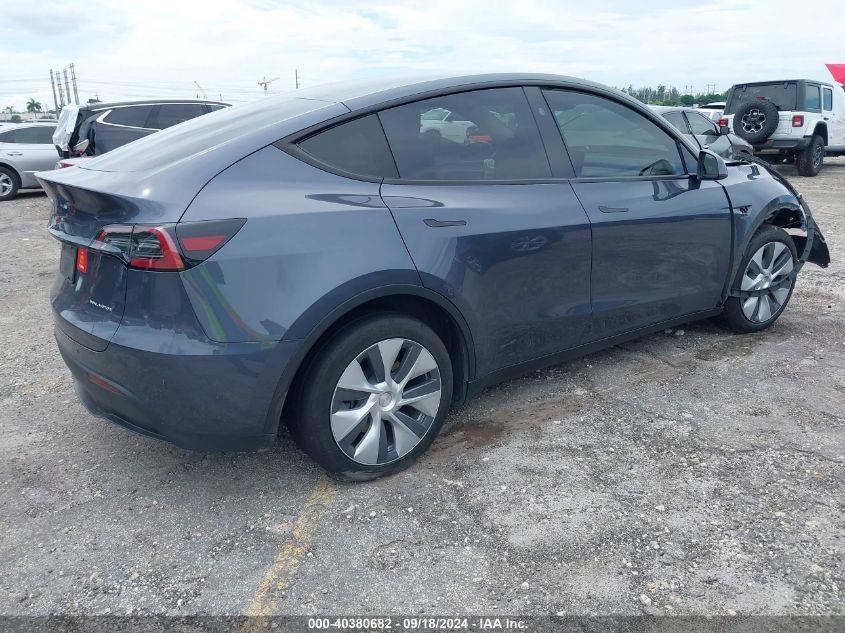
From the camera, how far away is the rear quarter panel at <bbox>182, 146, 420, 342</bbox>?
2.34 meters

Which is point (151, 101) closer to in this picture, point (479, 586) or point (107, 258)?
point (107, 258)

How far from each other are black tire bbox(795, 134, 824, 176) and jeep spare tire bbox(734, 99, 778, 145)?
1324 mm

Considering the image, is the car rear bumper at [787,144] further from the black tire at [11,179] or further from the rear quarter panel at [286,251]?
the black tire at [11,179]

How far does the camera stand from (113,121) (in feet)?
32.3

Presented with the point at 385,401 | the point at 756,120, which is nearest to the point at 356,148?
the point at 385,401

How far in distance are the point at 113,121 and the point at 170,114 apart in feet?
2.80

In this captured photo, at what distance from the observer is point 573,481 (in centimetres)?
286

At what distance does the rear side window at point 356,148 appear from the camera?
266 centimetres

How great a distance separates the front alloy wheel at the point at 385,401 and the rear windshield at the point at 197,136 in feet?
3.33

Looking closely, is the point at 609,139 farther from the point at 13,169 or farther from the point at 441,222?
the point at 13,169

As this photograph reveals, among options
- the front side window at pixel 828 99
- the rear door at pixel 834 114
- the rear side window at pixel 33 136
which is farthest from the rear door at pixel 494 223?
the front side window at pixel 828 99

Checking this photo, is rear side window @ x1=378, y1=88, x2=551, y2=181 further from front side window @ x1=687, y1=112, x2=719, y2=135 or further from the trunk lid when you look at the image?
front side window @ x1=687, y1=112, x2=719, y2=135

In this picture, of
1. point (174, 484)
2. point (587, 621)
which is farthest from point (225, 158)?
point (587, 621)

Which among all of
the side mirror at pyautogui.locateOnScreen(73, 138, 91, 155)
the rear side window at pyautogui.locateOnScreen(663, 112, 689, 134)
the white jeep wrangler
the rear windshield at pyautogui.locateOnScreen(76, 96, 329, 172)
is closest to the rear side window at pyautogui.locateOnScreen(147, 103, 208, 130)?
the side mirror at pyautogui.locateOnScreen(73, 138, 91, 155)
